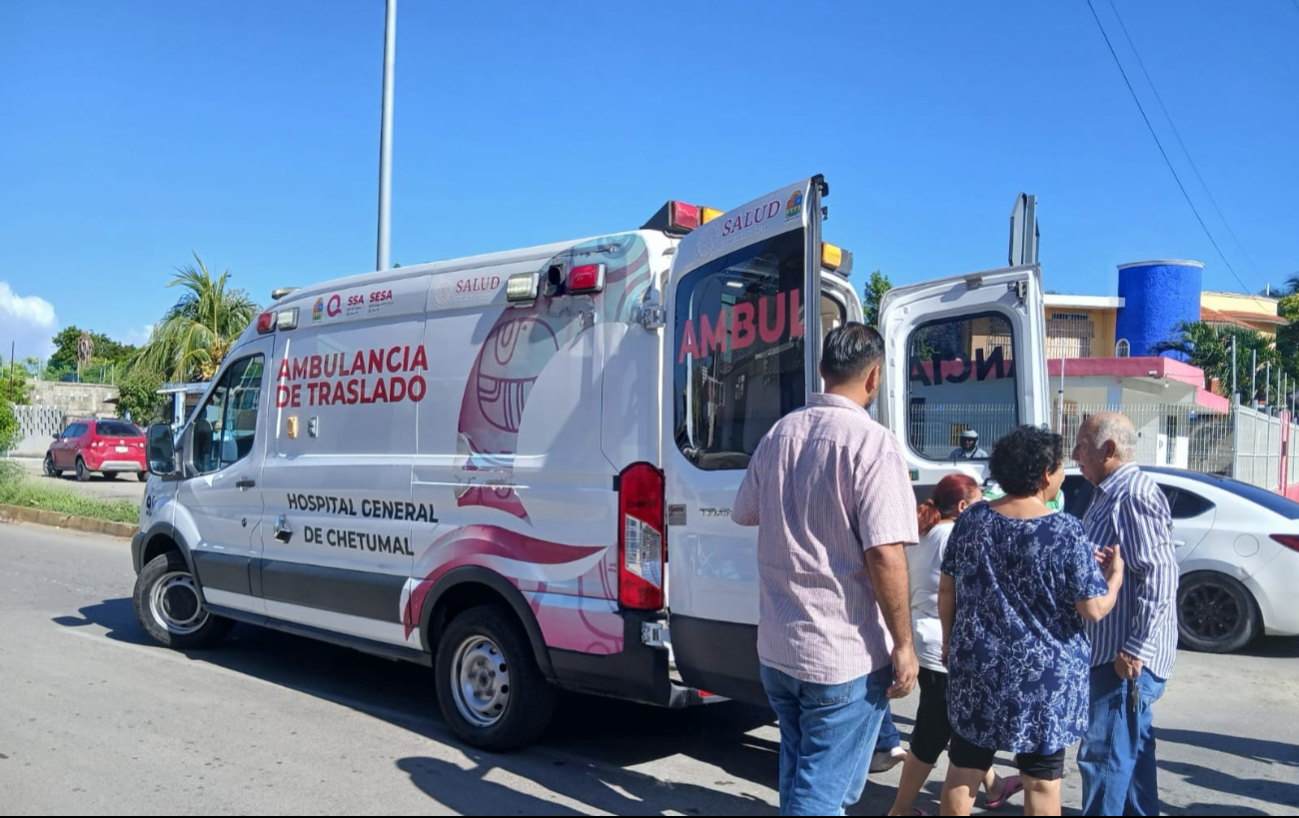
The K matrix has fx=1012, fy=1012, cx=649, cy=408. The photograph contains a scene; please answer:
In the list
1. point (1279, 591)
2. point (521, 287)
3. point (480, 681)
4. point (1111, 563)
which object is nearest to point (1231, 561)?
point (1279, 591)

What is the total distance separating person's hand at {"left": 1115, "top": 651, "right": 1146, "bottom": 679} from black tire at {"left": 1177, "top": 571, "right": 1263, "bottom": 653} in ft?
16.8

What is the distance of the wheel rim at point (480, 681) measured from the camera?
201 inches

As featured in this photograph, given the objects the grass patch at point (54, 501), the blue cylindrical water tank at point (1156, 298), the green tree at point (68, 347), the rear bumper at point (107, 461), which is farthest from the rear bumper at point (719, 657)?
the green tree at point (68, 347)

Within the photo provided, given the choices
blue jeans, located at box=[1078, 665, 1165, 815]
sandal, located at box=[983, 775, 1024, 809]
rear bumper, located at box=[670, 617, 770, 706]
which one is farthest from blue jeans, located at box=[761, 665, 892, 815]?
sandal, located at box=[983, 775, 1024, 809]

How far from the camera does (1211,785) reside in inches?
199

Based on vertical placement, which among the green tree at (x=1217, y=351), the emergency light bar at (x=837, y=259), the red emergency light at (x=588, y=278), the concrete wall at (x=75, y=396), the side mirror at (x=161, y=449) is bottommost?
the side mirror at (x=161, y=449)

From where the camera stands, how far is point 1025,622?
3.29 m

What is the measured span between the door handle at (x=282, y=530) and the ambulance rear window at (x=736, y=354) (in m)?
3.02

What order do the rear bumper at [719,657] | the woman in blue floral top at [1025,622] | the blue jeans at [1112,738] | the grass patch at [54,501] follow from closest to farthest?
the woman in blue floral top at [1025,622], the blue jeans at [1112,738], the rear bumper at [719,657], the grass patch at [54,501]

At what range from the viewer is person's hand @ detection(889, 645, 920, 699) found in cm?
304

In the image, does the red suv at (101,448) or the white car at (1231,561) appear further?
the red suv at (101,448)

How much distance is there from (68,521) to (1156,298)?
3852 cm

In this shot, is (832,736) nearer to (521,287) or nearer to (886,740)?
(886,740)

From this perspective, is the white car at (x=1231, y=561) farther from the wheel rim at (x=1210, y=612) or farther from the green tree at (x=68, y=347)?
the green tree at (x=68, y=347)
